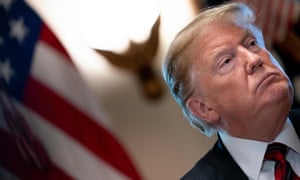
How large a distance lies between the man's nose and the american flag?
21.6 inches

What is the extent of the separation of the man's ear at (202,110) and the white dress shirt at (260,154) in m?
0.05

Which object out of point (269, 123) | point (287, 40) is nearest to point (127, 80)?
point (287, 40)

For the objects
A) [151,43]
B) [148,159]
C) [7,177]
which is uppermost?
[151,43]

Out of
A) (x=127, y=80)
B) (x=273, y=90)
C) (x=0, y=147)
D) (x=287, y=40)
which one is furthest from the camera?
(x=287, y=40)

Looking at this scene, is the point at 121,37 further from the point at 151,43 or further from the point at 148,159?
the point at 148,159

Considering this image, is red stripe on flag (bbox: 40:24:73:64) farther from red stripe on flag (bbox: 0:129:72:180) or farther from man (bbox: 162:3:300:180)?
man (bbox: 162:3:300:180)

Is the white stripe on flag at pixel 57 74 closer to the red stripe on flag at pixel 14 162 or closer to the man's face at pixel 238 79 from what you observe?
the red stripe on flag at pixel 14 162

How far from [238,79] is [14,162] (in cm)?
64

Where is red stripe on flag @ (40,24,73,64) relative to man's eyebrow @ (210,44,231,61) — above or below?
below

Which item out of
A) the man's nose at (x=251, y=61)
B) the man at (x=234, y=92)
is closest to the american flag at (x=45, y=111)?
the man at (x=234, y=92)

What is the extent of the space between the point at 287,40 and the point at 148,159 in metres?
0.50

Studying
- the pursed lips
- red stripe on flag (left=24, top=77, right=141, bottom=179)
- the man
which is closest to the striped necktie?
the man

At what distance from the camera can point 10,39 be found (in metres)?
1.17

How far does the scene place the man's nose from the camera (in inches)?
27.9
